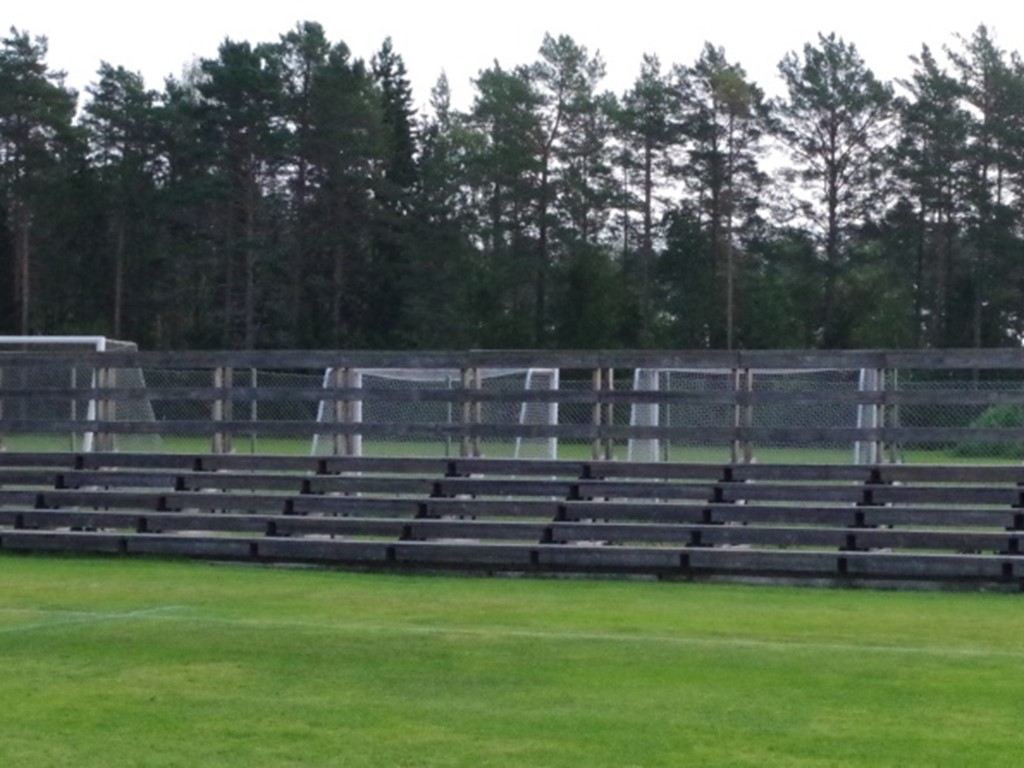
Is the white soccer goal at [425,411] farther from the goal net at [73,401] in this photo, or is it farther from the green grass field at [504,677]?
the green grass field at [504,677]

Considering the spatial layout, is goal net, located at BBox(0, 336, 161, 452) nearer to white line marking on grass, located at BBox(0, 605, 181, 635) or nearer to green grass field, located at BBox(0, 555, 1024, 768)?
green grass field, located at BBox(0, 555, 1024, 768)

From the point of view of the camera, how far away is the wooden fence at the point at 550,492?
59.5 feet

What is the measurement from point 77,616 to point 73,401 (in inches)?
386

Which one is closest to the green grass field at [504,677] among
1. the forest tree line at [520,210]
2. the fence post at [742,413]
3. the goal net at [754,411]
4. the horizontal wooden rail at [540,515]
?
the horizontal wooden rail at [540,515]

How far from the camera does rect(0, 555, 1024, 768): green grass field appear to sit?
28.7ft

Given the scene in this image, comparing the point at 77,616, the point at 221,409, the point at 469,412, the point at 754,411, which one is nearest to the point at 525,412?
the point at 754,411

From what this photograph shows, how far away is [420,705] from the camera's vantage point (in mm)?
9938

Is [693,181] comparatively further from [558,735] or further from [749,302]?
[558,735]

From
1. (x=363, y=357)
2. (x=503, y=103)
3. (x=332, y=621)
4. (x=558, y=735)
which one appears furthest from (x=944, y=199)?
(x=558, y=735)

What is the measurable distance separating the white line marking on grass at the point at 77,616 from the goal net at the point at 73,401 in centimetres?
779

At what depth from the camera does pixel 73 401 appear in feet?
77.5

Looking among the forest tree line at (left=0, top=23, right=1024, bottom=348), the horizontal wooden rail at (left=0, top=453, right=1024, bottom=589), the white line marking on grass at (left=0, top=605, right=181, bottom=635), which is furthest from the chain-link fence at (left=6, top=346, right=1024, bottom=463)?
the forest tree line at (left=0, top=23, right=1024, bottom=348)

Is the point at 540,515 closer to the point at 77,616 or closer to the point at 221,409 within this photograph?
the point at 221,409

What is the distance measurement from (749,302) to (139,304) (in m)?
24.6
